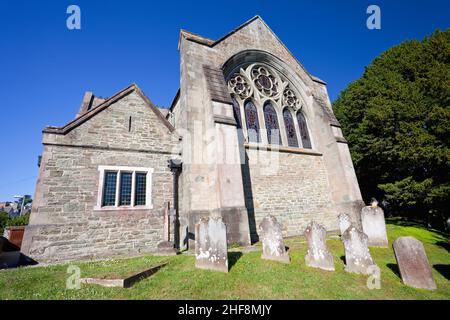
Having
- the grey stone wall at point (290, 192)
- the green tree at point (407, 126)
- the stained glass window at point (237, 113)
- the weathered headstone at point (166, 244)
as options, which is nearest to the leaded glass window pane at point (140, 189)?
the weathered headstone at point (166, 244)

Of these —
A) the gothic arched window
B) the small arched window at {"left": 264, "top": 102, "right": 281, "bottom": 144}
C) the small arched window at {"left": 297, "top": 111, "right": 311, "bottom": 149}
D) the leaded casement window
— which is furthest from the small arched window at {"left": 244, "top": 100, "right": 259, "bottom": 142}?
the small arched window at {"left": 297, "top": 111, "right": 311, "bottom": 149}

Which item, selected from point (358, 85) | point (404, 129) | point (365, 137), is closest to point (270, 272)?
point (404, 129)

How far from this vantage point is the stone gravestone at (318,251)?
5227 mm

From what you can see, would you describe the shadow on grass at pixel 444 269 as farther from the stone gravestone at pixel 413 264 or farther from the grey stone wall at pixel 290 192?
the grey stone wall at pixel 290 192

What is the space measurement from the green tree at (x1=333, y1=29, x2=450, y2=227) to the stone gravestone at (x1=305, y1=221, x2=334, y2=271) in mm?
11182

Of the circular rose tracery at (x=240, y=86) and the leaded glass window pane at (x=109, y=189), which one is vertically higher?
the circular rose tracery at (x=240, y=86)

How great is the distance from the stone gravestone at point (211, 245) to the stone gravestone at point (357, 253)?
3.20 metres

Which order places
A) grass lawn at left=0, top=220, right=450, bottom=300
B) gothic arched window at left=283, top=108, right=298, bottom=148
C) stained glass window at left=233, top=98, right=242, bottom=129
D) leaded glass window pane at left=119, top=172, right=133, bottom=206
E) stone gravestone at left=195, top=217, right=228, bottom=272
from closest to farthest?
grass lawn at left=0, top=220, right=450, bottom=300
stone gravestone at left=195, top=217, right=228, bottom=272
leaded glass window pane at left=119, top=172, right=133, bottom=206
stained glass window at left=233, top=98, right=242, bottom=129
gothic arched window at left=283, top=108, right=298, bottom=148

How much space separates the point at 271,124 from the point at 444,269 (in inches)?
374

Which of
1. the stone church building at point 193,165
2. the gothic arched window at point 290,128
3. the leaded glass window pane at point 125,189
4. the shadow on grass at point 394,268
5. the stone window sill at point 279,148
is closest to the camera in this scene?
the shadow on grass at point 394,268

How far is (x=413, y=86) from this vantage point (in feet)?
46.3

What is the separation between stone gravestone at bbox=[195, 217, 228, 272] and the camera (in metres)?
5.10

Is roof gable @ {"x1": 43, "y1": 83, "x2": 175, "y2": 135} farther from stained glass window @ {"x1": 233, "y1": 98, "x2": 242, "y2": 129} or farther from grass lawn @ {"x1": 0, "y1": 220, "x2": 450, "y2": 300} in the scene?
grass lawn @ {"x1": 0, "y1": 220, "x2": 450, "y2": 300}
